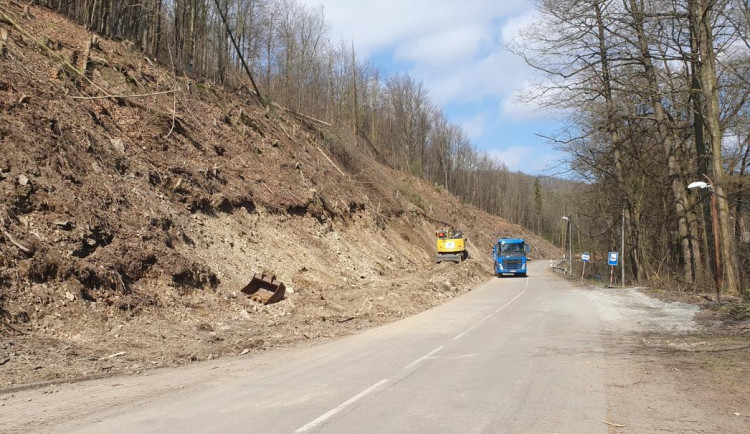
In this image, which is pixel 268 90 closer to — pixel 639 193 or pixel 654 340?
pixel 639 193

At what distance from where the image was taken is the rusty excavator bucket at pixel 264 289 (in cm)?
1620

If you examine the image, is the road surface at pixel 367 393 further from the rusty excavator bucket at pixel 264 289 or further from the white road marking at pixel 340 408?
the rusty excavator bucket at pixel 264 289

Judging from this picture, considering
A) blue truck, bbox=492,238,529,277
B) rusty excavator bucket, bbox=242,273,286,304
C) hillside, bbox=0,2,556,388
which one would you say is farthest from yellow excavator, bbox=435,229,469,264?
rusty excavator bucket, bbox=242,273,286,304

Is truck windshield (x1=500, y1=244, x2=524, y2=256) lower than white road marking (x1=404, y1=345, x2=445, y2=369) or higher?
higher

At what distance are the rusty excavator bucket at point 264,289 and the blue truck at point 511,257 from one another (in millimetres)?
27342

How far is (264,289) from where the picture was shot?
1680 cm

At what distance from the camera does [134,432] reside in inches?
226

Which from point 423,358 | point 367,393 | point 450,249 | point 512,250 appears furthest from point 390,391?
point 512,250

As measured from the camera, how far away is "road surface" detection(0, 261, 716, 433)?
5.98 metres

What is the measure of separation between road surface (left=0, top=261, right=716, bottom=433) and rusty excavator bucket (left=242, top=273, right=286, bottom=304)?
169 inches

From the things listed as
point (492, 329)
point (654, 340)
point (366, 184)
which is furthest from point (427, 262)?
point (654, 340)

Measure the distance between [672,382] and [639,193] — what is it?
27442mm

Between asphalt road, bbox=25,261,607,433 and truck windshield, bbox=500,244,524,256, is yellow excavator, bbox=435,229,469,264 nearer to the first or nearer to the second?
truck windshield, bbox=500,244,524,256

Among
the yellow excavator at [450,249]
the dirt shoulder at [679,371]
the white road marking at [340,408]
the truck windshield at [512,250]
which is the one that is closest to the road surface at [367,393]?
the white road marking at [340,408]
